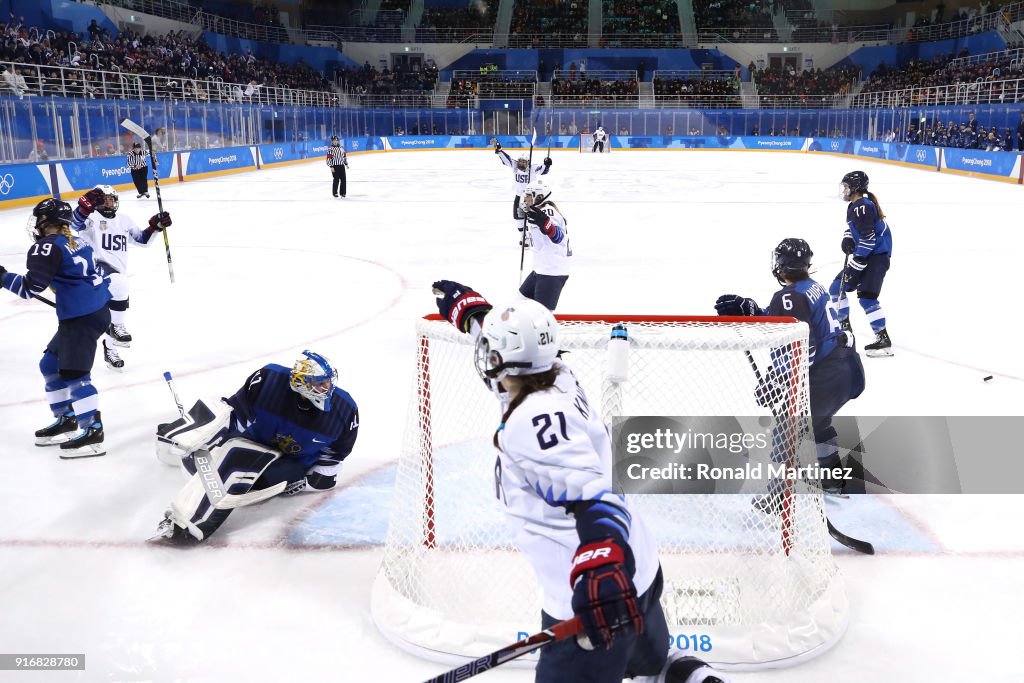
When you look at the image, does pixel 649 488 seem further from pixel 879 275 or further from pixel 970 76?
pixel 970 76

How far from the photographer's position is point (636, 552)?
2135 mm

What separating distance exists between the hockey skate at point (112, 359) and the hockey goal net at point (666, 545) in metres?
→ 4.01

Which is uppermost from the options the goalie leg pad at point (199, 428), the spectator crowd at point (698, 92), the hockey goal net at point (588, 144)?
the spectator crowd at point (698, 92)

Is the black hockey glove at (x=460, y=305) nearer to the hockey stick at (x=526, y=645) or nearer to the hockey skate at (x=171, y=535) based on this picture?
the hockey stick at (x=526, y=645)

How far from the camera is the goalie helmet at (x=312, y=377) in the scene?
151 inches

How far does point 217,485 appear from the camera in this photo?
3867mm

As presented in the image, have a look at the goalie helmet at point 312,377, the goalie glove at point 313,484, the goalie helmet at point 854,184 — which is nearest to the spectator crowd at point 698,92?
the goalie helmet at point 854,184

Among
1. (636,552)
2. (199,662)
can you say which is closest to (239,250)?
(199,662)

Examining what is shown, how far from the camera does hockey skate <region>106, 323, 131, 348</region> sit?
691cm

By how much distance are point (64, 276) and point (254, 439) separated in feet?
5.46

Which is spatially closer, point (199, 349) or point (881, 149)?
point (199, 349)

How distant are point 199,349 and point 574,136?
38.7 m

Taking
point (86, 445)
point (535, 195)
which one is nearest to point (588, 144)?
point (535, 195)

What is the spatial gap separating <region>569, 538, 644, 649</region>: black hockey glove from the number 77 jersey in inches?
158
